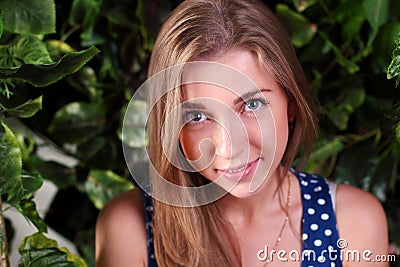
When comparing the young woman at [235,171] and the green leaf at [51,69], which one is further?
the young woman at [235,171]

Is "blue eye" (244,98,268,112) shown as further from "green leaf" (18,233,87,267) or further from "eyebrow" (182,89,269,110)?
"green leaf" (18,233,87,267)

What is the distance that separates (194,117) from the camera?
88 centimetres

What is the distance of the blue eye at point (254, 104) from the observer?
87 cm

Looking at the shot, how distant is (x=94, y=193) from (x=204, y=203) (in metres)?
0.36

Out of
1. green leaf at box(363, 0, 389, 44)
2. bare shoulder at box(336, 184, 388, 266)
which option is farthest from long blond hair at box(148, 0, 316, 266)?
green leaf at box(363, 0, 389, 44)

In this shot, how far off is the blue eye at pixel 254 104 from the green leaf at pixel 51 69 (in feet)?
0.74

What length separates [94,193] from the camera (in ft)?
4.32

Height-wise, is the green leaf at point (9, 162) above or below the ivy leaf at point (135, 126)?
above

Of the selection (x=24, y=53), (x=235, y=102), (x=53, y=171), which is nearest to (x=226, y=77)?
(x=235, y=102)

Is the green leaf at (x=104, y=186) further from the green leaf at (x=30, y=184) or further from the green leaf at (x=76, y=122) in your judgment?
the green leaf at (x=30, y=184)

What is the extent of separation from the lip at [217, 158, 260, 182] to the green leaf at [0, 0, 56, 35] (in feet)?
1.08

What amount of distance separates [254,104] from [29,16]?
363mm

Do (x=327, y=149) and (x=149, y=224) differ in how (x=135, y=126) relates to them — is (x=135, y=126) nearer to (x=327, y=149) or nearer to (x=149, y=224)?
(x=149, y=224)

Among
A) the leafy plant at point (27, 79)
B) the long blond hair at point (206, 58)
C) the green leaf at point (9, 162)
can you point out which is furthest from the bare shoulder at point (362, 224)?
the green leaf at point (9, 162)
